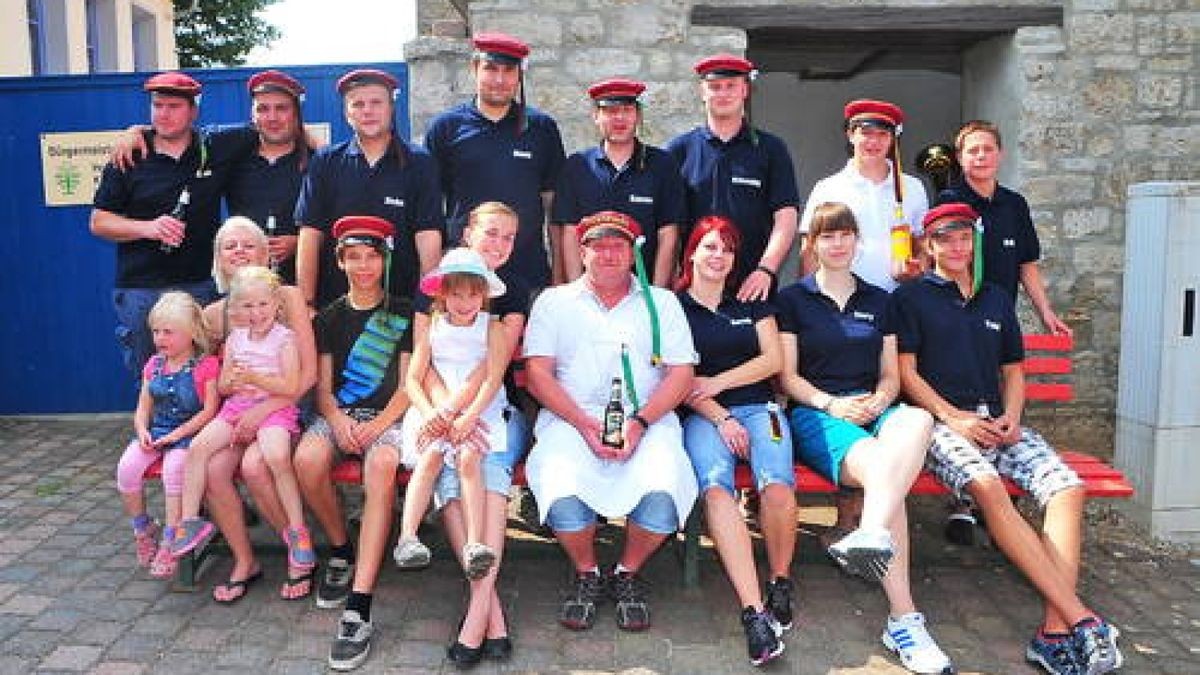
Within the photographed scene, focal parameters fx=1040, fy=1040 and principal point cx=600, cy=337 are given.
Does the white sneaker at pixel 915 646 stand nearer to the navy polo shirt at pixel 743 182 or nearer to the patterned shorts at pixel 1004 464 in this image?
the patterned shorts at pixel 1004 464

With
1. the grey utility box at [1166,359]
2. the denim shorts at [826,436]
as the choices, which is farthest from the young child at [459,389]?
the grey utility box at [1166,359]

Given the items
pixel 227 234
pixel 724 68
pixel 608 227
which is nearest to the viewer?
pixel 608 227

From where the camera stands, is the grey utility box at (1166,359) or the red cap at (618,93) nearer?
the red cap at (618,93)

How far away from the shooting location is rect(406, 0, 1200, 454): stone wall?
604 centimetres

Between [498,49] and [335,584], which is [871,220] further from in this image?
[335,584]

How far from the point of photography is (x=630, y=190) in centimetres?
424

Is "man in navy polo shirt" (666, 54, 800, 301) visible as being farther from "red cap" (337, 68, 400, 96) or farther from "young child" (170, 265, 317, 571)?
"young child" (170, 265, 317, 571)

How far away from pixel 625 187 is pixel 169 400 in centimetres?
199

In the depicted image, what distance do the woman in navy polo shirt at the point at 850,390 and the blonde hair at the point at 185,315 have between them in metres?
2.28

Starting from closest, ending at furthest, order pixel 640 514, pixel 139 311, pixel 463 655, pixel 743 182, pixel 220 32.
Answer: pixel 463 655, pixel 640 514, pixel 743 182, pixel 139 311, pixel 220 32

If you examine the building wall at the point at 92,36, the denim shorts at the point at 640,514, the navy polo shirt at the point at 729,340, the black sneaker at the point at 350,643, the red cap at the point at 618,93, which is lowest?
the black sneaker at the point at 350,643

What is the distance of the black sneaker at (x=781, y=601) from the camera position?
12.0 ft

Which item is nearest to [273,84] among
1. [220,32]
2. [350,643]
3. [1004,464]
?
[350,643]

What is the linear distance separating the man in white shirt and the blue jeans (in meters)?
1.66
